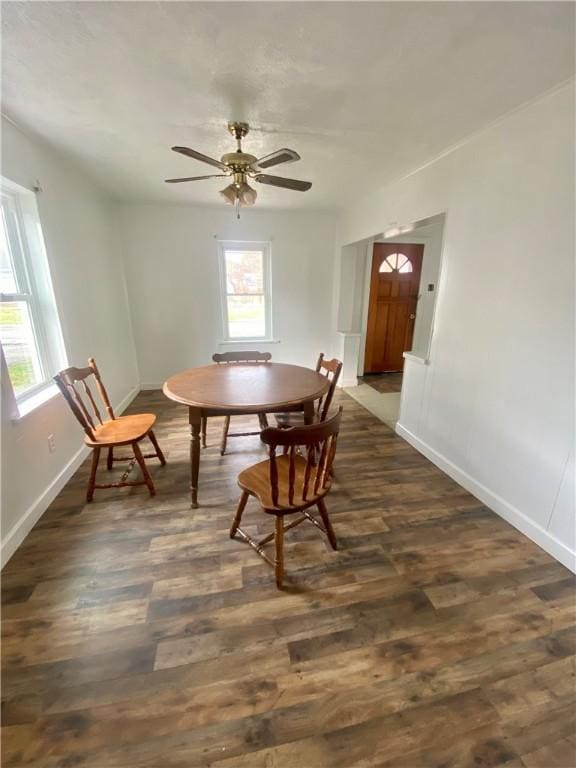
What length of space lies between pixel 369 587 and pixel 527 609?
72cm

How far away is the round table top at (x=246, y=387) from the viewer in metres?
1.86

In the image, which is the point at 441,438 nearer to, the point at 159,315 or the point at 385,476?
the point at 385,476

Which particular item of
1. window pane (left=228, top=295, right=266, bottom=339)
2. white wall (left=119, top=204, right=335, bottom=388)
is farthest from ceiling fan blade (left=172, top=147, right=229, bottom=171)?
window pane (left=228, top=295, right=266, bottom=339)

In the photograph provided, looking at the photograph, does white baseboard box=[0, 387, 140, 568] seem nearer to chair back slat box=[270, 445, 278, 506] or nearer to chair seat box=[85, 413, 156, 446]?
chair seat box=[85, 413, 156, 446]

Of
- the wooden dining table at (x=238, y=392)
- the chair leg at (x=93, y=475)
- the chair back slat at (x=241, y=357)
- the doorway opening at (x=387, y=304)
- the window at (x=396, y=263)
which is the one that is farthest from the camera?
the window at (x=396, y=263)

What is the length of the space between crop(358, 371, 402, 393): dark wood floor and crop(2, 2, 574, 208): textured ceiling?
2920mm

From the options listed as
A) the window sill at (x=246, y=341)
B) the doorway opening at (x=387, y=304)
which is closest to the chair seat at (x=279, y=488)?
the doorway opening at (x=387, y=304)

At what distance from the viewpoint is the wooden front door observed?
488 centimetres

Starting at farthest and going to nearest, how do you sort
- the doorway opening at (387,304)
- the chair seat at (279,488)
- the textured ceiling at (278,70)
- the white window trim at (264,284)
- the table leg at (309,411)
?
the doorway opening at (387,304)
the white window trim at (264,284)
the table leg at (309,411)
the chair seat at (279,488)
the textured ceiling at (278,70)

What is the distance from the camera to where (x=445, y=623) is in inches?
54.6

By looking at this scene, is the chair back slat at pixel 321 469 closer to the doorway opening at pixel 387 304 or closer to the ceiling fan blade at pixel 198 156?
the ceiling fan blade at pixel 198 156

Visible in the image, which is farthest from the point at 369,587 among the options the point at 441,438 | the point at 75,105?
the point at 75,105

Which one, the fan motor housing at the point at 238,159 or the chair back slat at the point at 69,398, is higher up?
the fan motor housing at the point at 238,159

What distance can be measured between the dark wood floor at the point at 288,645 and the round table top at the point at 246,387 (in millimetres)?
767
